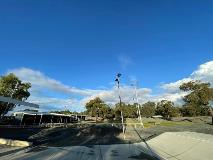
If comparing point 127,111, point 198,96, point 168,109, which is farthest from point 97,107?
point 198,96

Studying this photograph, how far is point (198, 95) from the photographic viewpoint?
74375 millimetres

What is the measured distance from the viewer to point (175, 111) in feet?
A: 378

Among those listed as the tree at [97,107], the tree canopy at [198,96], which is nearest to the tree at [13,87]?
the tree at [97,107]

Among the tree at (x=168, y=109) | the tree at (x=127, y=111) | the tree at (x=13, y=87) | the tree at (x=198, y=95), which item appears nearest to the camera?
the tree at (x=198, y=95)

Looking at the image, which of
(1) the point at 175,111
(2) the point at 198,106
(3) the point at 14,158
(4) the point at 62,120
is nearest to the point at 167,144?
(3) the point at 14,158

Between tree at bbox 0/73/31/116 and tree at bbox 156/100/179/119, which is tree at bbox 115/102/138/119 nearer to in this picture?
tree at bbox 156/100/179/119

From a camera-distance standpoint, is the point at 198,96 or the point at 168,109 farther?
the point at 168,109

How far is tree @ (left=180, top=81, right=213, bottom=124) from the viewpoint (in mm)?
73194

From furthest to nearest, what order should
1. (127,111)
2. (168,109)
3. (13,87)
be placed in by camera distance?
1. (127,111)
2. (168,109)
3. (13,87)

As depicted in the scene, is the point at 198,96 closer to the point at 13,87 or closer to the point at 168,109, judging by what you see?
the point at 168,109

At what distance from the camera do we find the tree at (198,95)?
2882 inches

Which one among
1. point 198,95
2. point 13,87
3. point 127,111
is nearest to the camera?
point 198,95

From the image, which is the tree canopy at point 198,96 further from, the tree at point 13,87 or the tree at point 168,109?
the tree at point 13,87

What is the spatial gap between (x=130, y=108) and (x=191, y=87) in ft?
218
